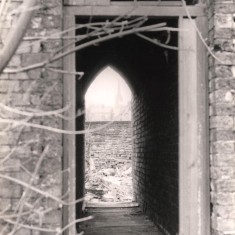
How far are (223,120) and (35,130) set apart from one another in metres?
2.05

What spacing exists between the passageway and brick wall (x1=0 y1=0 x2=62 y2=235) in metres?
0.61

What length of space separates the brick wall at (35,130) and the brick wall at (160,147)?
190 cm

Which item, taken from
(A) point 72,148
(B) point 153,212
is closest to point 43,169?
(A) point 72,148

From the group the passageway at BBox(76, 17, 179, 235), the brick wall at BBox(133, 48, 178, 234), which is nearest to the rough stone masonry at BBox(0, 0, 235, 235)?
the passageway at BBox(76, 17, 179, 235)

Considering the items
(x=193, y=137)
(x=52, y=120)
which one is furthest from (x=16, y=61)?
(x=193, y=137)

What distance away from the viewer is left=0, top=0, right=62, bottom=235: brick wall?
504 centimetres

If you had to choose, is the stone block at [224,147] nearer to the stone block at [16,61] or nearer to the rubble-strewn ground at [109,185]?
the stone block at [16,61]

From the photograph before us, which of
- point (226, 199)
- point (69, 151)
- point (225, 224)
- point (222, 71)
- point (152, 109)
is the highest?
point (222, 71)

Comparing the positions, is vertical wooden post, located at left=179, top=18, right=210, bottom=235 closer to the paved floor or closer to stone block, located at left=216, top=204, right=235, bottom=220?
stone block, located at left=216, top=204, right=235, bottom=220

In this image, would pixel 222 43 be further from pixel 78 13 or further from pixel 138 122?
pixel 138 122

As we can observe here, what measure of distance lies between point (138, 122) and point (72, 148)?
241 inches

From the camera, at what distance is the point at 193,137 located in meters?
5.43

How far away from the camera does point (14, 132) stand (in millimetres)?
5094

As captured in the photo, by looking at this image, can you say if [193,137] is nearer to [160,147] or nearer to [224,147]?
[224,147]
